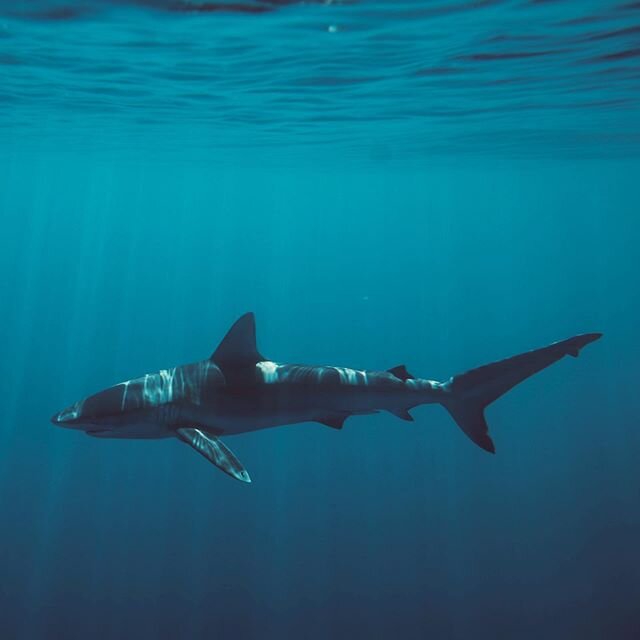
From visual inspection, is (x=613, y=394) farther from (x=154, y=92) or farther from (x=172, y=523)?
(x=154, y=92)

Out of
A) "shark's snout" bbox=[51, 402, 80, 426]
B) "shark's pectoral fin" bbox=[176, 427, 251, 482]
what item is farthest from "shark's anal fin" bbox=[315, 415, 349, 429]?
"shark's snout" bbox=[51, 402, 80, 426]

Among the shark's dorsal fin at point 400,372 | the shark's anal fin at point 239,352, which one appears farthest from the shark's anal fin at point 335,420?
the shark's anal fin at point 239,352

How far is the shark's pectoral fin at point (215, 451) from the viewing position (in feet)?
24.1

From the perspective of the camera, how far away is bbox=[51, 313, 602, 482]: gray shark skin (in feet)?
26.7

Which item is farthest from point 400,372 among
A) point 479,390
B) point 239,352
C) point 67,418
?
point 67,418

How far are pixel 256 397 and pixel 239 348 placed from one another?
2.18ft

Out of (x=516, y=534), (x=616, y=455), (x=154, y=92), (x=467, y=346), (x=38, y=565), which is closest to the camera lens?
(x=38, y=565)

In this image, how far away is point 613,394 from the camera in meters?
26.3

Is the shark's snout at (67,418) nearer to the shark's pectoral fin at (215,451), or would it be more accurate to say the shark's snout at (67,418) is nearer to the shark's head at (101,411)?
the shark's head at (101,411)

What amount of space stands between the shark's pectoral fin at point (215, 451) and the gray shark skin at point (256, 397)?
33 millimetres

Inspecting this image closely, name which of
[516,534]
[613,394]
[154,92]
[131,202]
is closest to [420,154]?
[613,394]

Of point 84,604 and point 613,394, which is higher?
point 613,394

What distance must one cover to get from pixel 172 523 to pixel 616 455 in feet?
41.3

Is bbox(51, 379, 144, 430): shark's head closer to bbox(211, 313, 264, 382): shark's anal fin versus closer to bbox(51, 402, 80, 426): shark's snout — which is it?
bbox(51, 402, 80, 426): shark's snout
